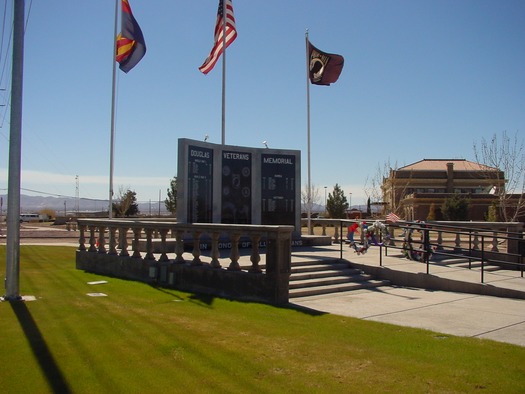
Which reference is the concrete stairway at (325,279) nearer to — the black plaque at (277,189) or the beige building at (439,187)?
the black plaque at (277,189)

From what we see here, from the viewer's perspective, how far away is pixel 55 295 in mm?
9641

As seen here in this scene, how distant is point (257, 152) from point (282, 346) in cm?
1202

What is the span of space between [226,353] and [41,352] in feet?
6.85

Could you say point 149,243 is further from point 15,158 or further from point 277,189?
point 277,189

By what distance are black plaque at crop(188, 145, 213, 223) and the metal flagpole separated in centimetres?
714

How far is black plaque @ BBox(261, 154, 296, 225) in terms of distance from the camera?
59.7ft

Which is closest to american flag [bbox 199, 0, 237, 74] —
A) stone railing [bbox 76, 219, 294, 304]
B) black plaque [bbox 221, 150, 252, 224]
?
black plaque [bbox 221, 150, 252, 224]

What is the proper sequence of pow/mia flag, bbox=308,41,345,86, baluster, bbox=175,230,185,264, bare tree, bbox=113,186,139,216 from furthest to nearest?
bare tree, bbox=113,186,139,216 < pow/mia flag, bbox=308,41,345,86 < baluster, bbox=175,230,185,264

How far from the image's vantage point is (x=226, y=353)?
618 cm

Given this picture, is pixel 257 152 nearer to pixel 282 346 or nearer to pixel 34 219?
pixel 282 346

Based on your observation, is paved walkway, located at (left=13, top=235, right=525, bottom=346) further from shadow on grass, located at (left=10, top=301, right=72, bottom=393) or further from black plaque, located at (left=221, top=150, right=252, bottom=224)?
shadow on grass, located at (left=10, top=301, right=72, bottom=393)

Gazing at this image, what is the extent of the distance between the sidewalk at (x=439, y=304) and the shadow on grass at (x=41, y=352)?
4.77 meters

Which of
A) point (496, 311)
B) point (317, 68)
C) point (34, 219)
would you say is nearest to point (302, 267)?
point (496, 311)

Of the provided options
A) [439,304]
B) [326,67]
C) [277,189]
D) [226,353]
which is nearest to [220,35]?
[326,67]
